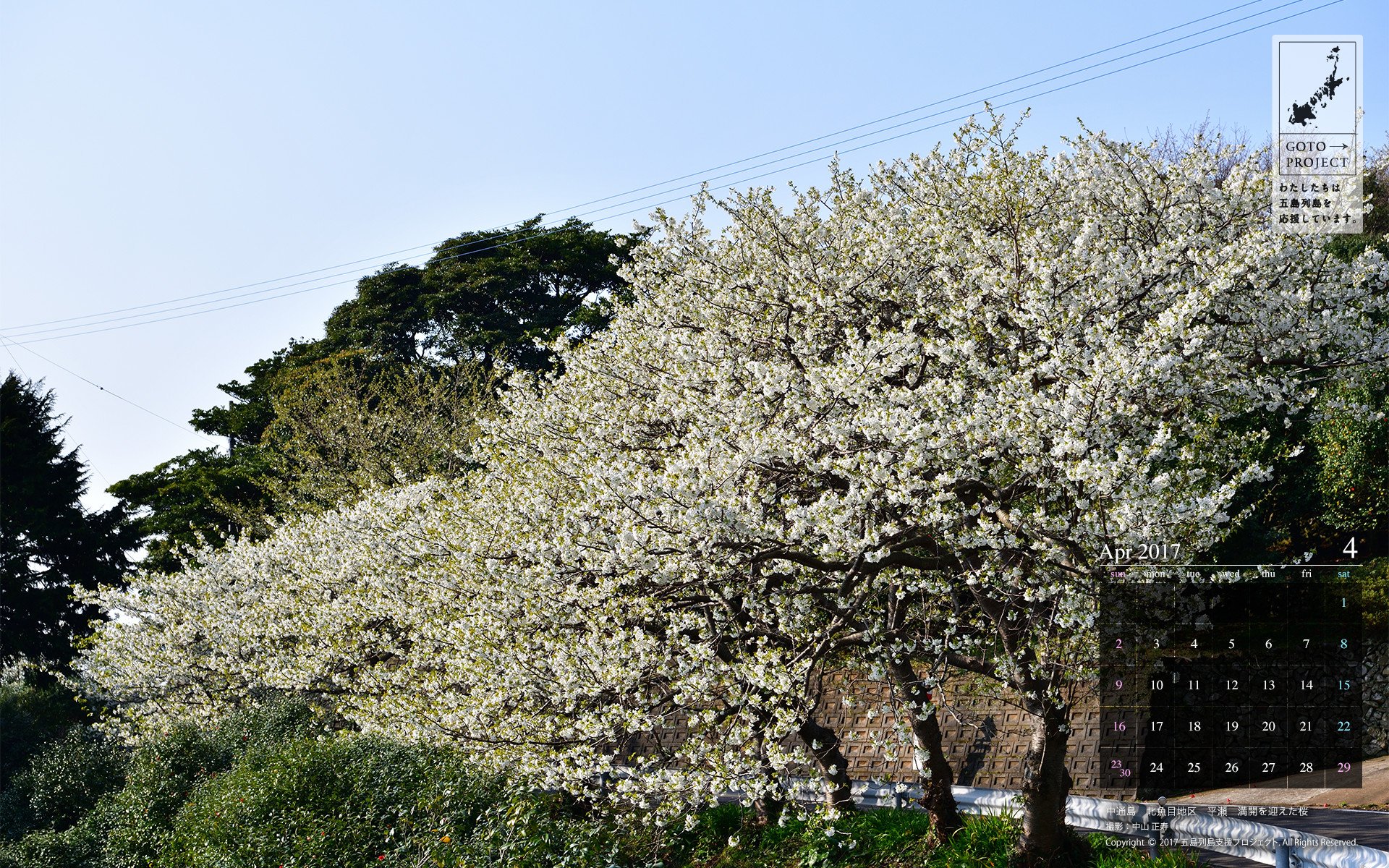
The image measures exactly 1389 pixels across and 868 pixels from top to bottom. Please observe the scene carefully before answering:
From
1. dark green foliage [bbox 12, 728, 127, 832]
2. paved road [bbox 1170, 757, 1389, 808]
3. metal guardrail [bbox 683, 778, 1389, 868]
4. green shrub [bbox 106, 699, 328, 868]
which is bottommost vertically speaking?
dark green foliage [bbox 12, 728, 127, 832]

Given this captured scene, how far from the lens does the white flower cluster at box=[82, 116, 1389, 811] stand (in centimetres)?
759

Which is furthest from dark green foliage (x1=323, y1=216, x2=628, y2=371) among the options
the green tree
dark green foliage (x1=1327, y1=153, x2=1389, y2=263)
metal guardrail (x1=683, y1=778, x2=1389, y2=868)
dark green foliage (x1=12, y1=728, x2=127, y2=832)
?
metal guardrail (x1=683, y1=778, x2=1389, y2=868)

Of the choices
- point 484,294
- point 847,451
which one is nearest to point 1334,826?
point 847,451

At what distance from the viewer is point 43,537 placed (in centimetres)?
3131

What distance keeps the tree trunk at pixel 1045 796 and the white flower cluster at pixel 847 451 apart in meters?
0.58

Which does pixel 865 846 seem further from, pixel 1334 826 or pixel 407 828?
pixel 407 828

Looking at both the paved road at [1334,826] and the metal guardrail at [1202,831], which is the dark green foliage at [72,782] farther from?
the paved road at [1334,826]

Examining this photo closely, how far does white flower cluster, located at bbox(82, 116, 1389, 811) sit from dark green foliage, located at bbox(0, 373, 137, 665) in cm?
2394

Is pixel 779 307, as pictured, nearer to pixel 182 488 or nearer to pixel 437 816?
pixel 437 816

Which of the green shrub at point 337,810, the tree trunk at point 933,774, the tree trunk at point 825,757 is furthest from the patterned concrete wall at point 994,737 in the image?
the green shrub at point 337,810

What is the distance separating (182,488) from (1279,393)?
35.4 meters

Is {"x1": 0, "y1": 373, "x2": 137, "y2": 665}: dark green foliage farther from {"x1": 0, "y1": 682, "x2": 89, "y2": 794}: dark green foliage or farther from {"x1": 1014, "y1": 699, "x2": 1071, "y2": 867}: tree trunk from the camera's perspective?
{"x1": 1014, "y1": 699, "x2": 1071, "y2": 867}: tree trunk
